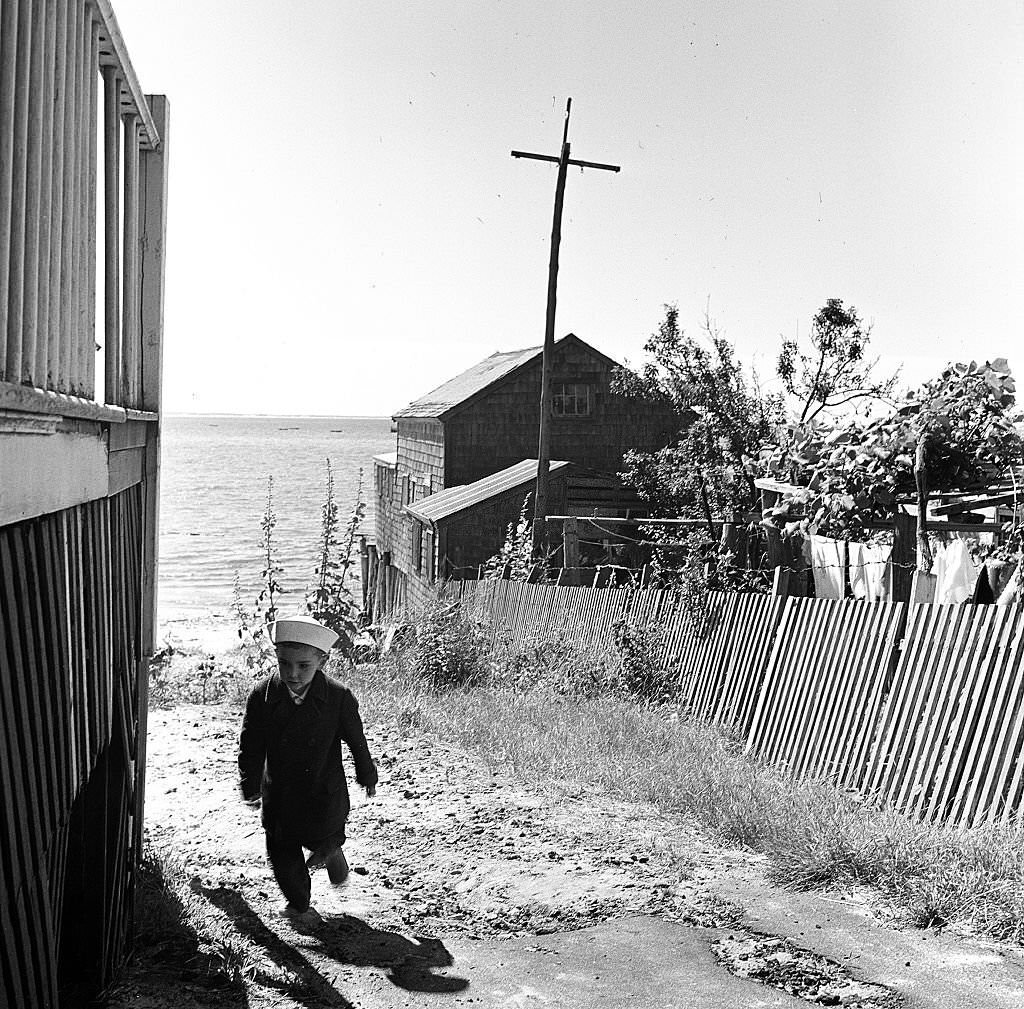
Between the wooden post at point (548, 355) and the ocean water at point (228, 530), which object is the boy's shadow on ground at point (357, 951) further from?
the wooden post at point (548, 355)

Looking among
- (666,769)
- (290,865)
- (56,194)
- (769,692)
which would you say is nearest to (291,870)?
(290,865)

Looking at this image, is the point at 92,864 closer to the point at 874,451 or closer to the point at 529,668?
the point at 874,451

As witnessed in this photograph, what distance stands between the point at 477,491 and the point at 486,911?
19.4 meters

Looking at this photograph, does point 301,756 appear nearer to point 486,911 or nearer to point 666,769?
point 486,911

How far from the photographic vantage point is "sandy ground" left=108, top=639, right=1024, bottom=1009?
4.55 m

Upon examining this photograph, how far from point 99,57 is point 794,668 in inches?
248

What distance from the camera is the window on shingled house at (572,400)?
2717 cm

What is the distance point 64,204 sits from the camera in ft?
11.3

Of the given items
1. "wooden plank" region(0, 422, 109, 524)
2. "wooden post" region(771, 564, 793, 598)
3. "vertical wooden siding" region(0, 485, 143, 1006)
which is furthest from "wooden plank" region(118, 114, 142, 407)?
"wooden post" region(771, 564, 793, 598)

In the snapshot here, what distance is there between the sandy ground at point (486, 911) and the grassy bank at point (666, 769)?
7.9 inches

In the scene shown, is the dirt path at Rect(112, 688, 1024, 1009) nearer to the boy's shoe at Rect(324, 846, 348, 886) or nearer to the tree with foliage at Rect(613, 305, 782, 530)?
the boy's shoe at Rect(324, 846, 348, 886)

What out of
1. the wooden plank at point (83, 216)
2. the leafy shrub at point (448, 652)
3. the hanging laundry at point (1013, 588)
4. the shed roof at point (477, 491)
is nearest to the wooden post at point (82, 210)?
the wooden plank at point (83, 216)

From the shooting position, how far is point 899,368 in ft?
91.7

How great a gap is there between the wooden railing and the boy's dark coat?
1.55 metres
